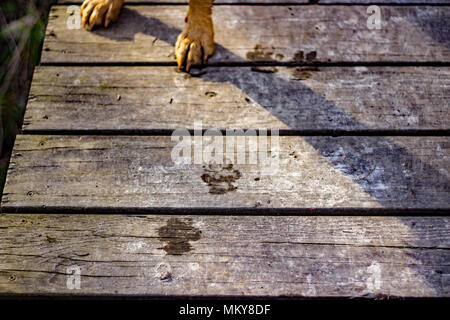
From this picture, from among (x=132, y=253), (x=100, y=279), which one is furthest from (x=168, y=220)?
(x=100, y=279)

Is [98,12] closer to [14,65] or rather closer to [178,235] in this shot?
[14,65]

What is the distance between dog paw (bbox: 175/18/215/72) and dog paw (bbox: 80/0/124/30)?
15.1 inches

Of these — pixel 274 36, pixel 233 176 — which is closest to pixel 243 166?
pixel 233 176

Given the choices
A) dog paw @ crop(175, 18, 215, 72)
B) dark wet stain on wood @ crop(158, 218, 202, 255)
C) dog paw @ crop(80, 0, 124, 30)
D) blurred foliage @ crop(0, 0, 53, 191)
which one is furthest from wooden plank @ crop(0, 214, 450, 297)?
blurred foliage @ crop(0, 0, 53, 191)

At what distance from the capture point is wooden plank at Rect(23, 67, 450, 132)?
1.69m

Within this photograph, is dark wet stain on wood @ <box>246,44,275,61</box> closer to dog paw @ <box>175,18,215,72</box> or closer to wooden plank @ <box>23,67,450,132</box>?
wooden plank @ <box>23,67,450,132</box>

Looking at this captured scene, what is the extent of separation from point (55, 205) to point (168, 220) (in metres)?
0.41

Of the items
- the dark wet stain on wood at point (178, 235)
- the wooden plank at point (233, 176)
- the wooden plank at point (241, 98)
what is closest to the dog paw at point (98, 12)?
the wooden plank at point (241, 98)

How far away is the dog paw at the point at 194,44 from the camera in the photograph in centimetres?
185

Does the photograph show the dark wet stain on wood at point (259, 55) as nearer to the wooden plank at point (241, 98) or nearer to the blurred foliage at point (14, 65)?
the wooden plank at point (241, 98)

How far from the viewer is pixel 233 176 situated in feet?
5.14

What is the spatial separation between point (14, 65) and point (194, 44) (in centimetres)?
122

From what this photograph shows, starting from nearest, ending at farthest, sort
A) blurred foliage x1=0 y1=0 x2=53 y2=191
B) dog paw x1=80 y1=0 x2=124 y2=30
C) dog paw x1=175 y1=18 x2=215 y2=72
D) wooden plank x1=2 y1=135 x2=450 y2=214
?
wooden plank x1=2 y1=135 x2=450 y2=214 < dog paw x1=175 y1=18 x2=215 y2=72 < dog paw x1=80 y1=0 x2=124 y2=30 < blurred foliage x1=0 y1=0 x2=53 y2=191
